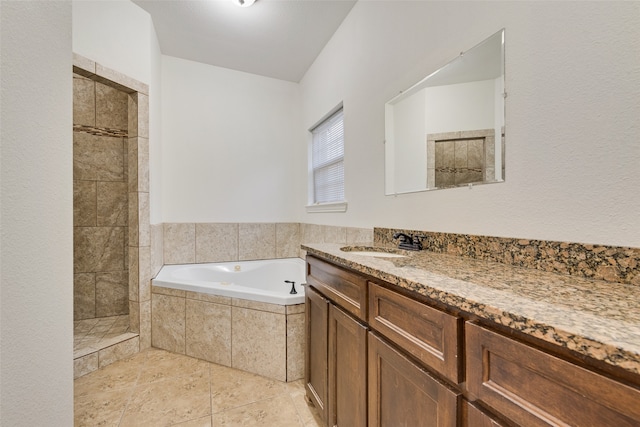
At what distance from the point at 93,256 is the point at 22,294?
264 cm

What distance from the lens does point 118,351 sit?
85.0 inches

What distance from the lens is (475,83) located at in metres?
1.18

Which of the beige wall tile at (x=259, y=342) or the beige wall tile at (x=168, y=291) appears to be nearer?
the beige wall tile at (x=259, y=342)

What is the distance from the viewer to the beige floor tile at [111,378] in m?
1.80

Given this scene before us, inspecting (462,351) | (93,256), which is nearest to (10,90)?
(462,351)

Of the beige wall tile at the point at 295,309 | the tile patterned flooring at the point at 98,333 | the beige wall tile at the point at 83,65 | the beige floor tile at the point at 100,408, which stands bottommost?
the beige floor tile at the point at 100,408

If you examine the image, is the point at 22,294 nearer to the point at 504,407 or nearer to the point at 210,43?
the point at 504,407

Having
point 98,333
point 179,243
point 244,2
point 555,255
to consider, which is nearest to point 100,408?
point 98,333

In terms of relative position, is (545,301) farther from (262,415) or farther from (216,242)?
(216,242)

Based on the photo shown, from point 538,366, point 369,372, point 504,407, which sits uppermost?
point 538,366

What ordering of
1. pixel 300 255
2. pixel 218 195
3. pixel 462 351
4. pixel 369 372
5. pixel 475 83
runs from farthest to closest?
1. pixel 300 255
2. pixel 218 195
3. pixel 475 83
4. pixel 369 372
5. pixel 462 351

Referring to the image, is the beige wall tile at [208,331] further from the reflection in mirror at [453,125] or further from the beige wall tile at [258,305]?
the reflection in mirror at [453,125]

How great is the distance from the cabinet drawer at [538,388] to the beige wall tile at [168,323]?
7.58 feet

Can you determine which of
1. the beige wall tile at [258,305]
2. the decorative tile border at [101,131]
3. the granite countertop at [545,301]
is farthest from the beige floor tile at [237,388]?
the decorative tile border at [101,131]
